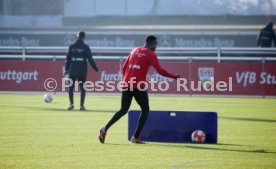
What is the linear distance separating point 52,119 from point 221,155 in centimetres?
734

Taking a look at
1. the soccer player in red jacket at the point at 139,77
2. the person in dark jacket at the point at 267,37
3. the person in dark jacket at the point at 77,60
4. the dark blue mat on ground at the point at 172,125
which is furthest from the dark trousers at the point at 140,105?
the person in dark jacket at the point at 267,37

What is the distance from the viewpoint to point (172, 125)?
569 inches

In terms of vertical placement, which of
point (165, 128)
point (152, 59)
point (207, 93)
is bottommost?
point (207, 93)

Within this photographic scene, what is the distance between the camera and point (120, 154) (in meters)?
12.2

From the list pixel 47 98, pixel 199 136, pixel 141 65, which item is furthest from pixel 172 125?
pixel 47 98

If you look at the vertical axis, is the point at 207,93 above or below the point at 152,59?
below

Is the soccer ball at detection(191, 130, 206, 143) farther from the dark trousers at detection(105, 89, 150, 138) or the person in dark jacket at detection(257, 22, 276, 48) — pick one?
the person in dark jacket at detection(257, 22, 276, 48)

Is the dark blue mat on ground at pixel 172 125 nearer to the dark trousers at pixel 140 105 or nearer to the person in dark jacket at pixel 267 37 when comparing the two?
the dark trousers at pixel 140 105

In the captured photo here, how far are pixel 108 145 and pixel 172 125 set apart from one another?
149 centimetres

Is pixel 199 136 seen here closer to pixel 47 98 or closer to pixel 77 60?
pixel 77 60

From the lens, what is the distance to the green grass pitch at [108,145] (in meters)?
11.2

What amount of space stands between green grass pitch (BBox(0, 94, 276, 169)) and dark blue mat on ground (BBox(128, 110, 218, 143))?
412 millimetres

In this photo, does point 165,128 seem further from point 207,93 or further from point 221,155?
point 207,93

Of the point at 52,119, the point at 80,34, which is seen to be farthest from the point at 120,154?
the point at 80,34
